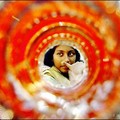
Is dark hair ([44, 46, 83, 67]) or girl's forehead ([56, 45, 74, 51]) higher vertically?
girl's forehead ([56, 45, 74, 51])

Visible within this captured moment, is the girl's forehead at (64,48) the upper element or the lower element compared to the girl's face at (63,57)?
upper

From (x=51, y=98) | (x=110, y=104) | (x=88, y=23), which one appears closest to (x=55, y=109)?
(x=51, y=98)

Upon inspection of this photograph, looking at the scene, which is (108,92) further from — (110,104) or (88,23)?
(88,23)

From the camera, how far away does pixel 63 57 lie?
1.09 m

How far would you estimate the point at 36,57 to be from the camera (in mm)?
1077

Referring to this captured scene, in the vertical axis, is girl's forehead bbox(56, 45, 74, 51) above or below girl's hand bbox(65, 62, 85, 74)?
above

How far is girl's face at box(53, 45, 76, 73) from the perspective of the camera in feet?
3.55

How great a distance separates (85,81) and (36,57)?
5.9 inches

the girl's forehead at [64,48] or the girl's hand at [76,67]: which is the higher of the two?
the girl's forehead at [64,48]

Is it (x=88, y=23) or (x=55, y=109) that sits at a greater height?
(x=88, y=23)

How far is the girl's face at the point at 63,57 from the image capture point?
108 cm

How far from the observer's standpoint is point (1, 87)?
108cm

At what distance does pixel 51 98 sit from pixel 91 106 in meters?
0.11

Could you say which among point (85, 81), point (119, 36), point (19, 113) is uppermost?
point (119, 36)
